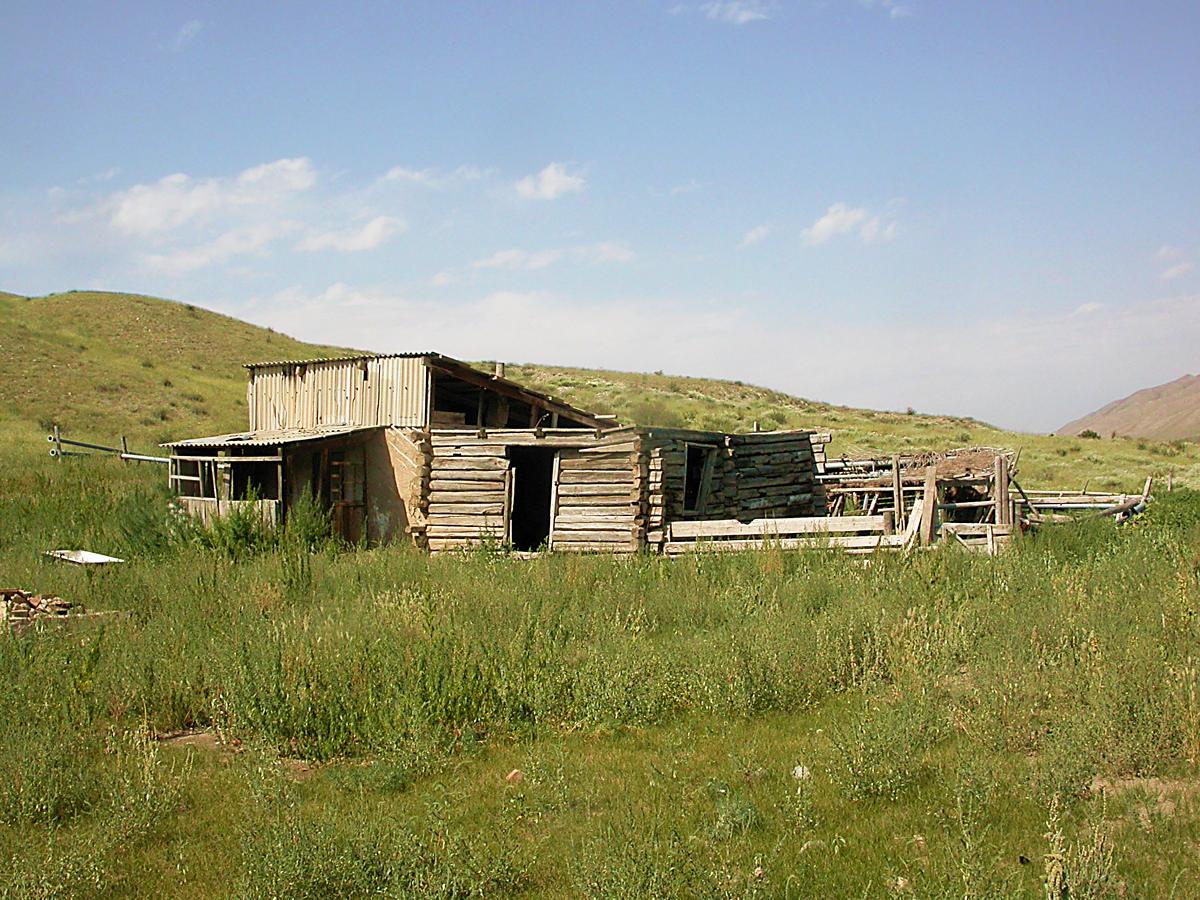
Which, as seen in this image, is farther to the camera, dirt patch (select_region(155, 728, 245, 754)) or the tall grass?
dirt patch (select_region(155, 728, 245, 754))

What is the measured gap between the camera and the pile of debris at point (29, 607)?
10.1 meters

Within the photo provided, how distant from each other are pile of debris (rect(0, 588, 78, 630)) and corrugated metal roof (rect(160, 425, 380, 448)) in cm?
673

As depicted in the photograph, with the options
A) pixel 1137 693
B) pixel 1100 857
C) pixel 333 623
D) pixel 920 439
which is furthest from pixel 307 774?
pixel 920 439

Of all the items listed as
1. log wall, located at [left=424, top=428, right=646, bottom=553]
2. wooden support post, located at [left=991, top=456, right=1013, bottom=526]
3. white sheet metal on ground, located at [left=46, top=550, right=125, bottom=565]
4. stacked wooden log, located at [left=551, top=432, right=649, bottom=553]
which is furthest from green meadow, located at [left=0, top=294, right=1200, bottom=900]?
log wall, located at [left=424, top=428, right=646, bottom=553]

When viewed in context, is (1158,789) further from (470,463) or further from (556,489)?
(470,463)

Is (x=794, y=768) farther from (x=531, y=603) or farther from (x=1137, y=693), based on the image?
(x=531, y=603)

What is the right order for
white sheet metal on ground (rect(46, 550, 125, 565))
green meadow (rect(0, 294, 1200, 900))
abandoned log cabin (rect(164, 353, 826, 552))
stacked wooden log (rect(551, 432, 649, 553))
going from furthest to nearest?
abandoned log cabin (rect(164, 353, 826, 552)), stacked wooden log (rect(551, 432, 649, 553)), white sheet metal on ground (rect(46, 550, 125, 565)), green meadow (rect(0, 294, 1200, 900))

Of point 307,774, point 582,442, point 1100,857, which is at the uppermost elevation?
point 582,442

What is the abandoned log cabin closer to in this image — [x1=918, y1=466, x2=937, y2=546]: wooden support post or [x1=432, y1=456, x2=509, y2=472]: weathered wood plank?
[x1=432, y1=456, x2=509, y2=472]: weathered wood plank

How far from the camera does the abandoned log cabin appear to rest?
1781 cm

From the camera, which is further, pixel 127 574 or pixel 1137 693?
pixel 127 574

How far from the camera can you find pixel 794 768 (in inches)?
251

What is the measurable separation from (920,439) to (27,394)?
39.6 metres

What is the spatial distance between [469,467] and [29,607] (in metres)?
8.91
